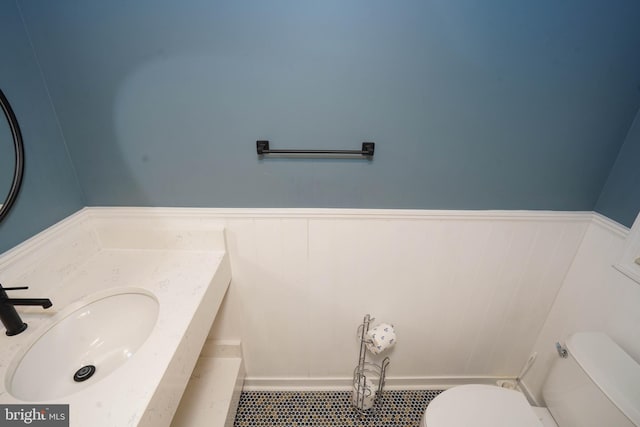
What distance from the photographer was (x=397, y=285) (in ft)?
4.38

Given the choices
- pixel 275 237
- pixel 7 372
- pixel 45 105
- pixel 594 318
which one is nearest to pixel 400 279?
pixel 275 237

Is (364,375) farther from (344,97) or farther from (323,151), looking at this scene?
(344,97)

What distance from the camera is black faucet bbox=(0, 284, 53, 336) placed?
31.3 inches

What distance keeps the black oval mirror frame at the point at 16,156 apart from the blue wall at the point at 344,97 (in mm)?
153

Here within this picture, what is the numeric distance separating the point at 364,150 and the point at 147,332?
0.98 m

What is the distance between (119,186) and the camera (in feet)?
3.74

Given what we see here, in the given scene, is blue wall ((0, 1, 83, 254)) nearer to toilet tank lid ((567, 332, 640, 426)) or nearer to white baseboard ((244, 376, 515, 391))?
white baseboard ((244, 376, 515, 391))

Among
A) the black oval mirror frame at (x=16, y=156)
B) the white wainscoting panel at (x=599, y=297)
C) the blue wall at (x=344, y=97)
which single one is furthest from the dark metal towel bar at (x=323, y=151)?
the white wainscoting panel at (x=599, y=297)

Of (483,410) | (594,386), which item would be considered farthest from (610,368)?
(483,410)

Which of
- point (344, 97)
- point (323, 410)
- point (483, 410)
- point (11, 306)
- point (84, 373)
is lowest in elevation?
point (323, 410)

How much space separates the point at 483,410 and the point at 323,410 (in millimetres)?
802

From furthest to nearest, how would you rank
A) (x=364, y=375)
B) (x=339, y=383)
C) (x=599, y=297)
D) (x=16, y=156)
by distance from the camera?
(x=339, y=383), (x=364, y=375), (x=599, y=297), (x=16, y=156)

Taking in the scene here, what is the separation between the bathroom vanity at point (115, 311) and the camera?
691mm

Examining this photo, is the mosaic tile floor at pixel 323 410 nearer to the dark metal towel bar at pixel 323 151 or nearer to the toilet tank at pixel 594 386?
the toilet tank at pixel 594 386
